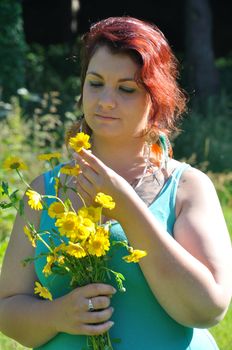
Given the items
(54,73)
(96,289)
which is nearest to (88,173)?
(96,289)

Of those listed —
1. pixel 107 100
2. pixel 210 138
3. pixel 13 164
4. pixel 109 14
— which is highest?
pixel 107 100

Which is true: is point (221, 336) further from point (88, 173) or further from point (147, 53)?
point (88, 173)

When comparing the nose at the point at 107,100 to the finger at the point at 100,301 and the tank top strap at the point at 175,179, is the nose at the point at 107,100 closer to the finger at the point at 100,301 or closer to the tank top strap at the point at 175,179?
the tank top strap at the point at 175,179

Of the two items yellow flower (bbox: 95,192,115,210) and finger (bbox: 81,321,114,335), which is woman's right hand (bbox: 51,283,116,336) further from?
yellow flower (bbox: 95,192,115,210)

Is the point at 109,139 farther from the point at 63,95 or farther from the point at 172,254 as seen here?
the point at 63,95

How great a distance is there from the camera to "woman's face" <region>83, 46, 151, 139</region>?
243 centimetres

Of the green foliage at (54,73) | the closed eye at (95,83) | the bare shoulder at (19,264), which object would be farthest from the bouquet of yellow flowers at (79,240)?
the green foliage at (54,73)

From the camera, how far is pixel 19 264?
2.53m

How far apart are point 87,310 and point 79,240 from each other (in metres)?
0.22

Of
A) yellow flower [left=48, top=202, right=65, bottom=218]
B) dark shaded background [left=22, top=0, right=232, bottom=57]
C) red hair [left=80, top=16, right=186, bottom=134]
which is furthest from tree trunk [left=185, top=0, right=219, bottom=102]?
yellow flower [left=48, top=202, right=65, bottom=218]

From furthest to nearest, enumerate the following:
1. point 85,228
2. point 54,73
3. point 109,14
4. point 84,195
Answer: point 109,14 → point 54,73 → point 84,195 → point 85,228

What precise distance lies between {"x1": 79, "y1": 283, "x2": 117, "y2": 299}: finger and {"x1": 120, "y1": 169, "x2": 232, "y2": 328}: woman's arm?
111 mm

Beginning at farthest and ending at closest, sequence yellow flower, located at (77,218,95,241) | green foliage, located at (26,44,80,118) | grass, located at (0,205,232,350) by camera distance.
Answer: green foliage, located at (26,44,80,118) < grass, located at (0,205,232,350) < yellow flower, located at (77,218,95,241)

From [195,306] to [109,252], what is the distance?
0.27 metres
